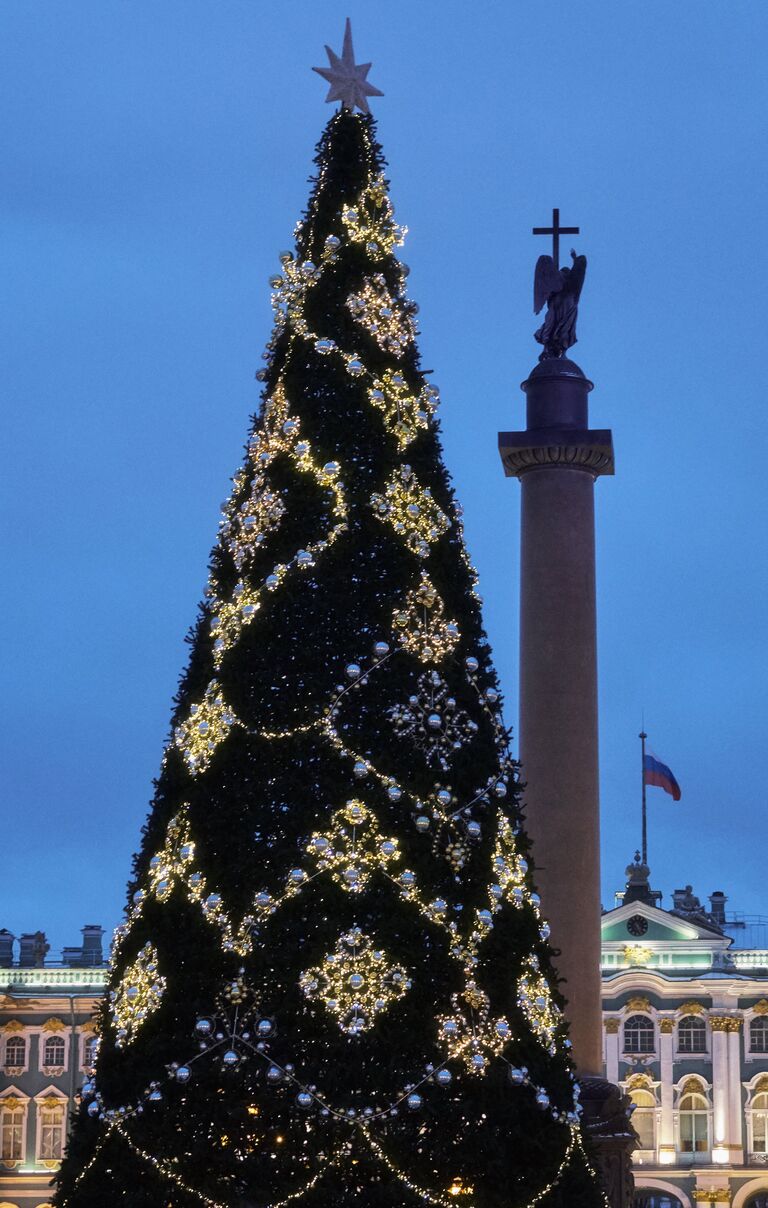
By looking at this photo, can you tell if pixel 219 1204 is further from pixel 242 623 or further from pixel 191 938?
pixel 242 623

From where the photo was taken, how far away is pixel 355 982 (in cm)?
1409

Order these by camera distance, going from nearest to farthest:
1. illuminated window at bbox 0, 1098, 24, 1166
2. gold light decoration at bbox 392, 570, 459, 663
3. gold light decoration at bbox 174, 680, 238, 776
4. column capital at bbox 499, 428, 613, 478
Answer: gold light decoration at bbox 174, 680, 238, 776 → gold light decoration at bbox 392, 570, 459, 663 → column capital at bbox 499, 428, 613, 478 → illuminated window at bbox 0, 1098, 24, 1166

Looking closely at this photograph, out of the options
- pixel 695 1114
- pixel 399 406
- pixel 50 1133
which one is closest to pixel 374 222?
pixel 399 406

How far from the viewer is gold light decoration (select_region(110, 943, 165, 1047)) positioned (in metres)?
14.4

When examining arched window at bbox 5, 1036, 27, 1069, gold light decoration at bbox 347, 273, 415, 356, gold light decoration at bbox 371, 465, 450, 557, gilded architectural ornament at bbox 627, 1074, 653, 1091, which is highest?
arched window at bbox 5, 1036, 27, 1069

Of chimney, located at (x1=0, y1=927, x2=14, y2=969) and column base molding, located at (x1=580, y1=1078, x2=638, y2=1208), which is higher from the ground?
chimney, located at (x1=0, y1=927, x2=14, y2=969)

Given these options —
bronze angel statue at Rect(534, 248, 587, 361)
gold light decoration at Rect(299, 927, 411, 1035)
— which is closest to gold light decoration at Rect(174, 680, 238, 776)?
gold light decoration at Rect(299, 927, 411, 1035)

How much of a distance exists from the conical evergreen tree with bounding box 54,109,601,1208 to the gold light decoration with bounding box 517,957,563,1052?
21 millimetres

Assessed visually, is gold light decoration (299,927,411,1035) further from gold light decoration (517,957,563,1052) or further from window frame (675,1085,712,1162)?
window frame (675,1085,712,1162)

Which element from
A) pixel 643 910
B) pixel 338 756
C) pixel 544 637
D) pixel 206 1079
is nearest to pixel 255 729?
pixel 338 756

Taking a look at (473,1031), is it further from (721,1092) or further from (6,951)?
(6,951)

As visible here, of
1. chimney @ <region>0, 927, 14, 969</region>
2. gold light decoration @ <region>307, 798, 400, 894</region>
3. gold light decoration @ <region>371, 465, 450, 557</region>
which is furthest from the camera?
chimney @ <region>0, 927, 14, 969</region>

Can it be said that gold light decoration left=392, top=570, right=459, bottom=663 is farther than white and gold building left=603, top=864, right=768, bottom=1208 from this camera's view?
No

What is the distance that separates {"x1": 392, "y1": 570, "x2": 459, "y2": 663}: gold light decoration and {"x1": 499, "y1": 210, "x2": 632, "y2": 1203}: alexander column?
810cm
